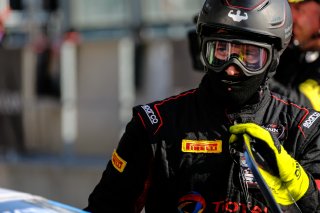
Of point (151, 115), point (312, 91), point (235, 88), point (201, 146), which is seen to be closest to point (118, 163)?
point (151, 115)

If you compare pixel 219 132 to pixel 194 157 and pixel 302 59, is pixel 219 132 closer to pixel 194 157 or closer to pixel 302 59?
pixel 194 157

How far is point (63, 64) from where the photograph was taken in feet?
34.8

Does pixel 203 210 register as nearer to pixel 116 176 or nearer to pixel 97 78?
pixel 116 176

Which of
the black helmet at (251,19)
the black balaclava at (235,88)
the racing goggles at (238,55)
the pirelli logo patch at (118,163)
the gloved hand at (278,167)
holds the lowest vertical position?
the pirelli logo patch at (118,163)

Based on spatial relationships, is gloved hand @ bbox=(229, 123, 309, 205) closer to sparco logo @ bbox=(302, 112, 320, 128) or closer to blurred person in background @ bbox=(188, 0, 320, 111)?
sparco logo @ bbox=(302, 112, 320, 128)

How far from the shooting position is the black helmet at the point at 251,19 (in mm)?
3236

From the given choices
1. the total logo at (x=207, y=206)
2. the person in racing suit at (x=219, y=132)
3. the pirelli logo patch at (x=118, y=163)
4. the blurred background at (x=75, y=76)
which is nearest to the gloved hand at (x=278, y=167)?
the person in racing suit at (x=219, y=132)

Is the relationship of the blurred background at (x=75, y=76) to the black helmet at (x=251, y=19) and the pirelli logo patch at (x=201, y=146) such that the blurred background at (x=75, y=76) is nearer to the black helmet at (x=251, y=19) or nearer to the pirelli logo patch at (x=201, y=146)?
the black helmet at (x=251, y=19)

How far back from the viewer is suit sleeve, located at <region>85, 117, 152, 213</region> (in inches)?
130

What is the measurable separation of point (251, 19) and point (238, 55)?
0.15 metres

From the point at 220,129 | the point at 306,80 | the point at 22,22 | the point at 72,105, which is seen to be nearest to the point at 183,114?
the point at 220,129

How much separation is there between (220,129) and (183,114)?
0.16m

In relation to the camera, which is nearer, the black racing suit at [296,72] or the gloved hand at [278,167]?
the gloved hand at [278,167]

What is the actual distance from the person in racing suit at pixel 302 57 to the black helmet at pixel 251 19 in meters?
1.41
